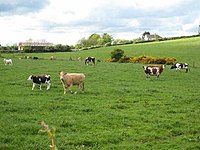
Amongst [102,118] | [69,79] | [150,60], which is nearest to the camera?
[102,118]

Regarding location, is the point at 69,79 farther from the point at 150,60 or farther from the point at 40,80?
the point at 150,60

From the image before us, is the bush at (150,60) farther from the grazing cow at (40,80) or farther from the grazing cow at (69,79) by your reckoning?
the grazing cow at (69,79)

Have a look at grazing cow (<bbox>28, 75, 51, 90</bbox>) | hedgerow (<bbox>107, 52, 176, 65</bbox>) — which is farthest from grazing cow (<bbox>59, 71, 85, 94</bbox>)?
hedgerow (<bbox>107, 52, 176, 65</bbox>)

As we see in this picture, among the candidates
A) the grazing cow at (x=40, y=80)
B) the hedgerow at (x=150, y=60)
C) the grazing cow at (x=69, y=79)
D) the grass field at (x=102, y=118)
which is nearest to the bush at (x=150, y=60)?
the hedgerow at (x=150, y=60)

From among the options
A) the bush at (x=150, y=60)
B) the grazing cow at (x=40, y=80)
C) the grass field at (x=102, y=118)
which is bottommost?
the grass field at (x=102, y=118)

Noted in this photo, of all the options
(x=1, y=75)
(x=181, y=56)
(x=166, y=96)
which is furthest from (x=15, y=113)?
(x=181, y=56)

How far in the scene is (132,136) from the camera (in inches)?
458

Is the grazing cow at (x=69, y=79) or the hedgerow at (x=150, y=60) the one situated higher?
the hedgerow at (x=150, y=60)

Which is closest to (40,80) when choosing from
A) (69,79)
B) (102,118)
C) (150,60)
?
(69,79)

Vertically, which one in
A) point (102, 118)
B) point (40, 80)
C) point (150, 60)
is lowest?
point (102, 118)

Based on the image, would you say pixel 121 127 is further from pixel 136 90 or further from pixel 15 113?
pixel 136 90

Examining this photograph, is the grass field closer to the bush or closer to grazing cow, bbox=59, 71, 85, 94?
grazing cow, bbox=59, 71, 85, 94

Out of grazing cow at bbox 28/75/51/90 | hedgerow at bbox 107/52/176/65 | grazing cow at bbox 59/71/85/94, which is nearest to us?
grazing cow at bbox 59/71/85/94

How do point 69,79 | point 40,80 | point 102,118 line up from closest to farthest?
point 102,118
point 69,79
point 40,80
